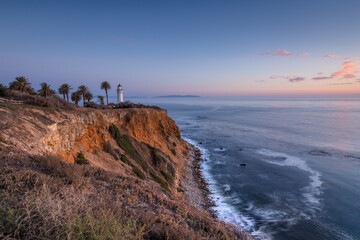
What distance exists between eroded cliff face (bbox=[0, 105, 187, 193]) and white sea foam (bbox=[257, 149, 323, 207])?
19.0m

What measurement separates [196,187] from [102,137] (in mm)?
15410

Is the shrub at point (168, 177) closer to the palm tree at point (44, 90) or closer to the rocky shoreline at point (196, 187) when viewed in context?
the rocky shoreline at point (196, 187)

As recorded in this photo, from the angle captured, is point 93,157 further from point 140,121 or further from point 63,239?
point 63,239

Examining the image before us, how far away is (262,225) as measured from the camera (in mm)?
19891

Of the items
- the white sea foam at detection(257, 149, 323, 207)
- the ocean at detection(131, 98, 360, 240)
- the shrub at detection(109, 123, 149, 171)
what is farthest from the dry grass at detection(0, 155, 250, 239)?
the white sea foam at detection(257, 149, 323, 207)

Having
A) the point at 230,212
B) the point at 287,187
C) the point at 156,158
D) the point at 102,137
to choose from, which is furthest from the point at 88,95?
the point at 287,187

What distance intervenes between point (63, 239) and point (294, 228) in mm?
23666

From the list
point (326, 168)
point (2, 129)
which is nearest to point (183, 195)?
point (2, 129)

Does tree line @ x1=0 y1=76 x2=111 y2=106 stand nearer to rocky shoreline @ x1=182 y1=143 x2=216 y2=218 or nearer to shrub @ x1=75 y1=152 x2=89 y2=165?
shrub @ x1=75 y1=152 x2=89 y2=165

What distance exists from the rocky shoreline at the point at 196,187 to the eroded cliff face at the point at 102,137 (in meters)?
1.75

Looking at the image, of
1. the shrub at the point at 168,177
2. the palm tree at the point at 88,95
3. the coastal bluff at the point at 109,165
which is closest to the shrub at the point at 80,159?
the coastal bluff at the point at 109,165

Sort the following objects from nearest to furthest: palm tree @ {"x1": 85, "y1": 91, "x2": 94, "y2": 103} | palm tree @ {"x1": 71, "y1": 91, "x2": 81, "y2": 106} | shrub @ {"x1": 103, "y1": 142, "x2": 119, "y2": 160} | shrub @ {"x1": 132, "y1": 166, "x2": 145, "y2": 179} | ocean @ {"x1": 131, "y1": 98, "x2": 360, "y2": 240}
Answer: ocean @ {"x1": 131, "y1": 98, "x2": 360, "y2": 240} → shrub @ {"x1": 132, "y1": 166, "x2": 145, "y2": 179} → shrub @ {"x1": 103, "y1": 142, "x2": 119, "y2": 160} → palm tree @ {"x1": 71, "y1": 91, "x2": 81, "y2": 106} → palm tree @ {"x1": 85, "y1": 91, "x2": 94, "y2": 103}

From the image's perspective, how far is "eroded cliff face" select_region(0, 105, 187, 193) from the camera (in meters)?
12.8

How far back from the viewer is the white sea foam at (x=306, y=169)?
2523cm
